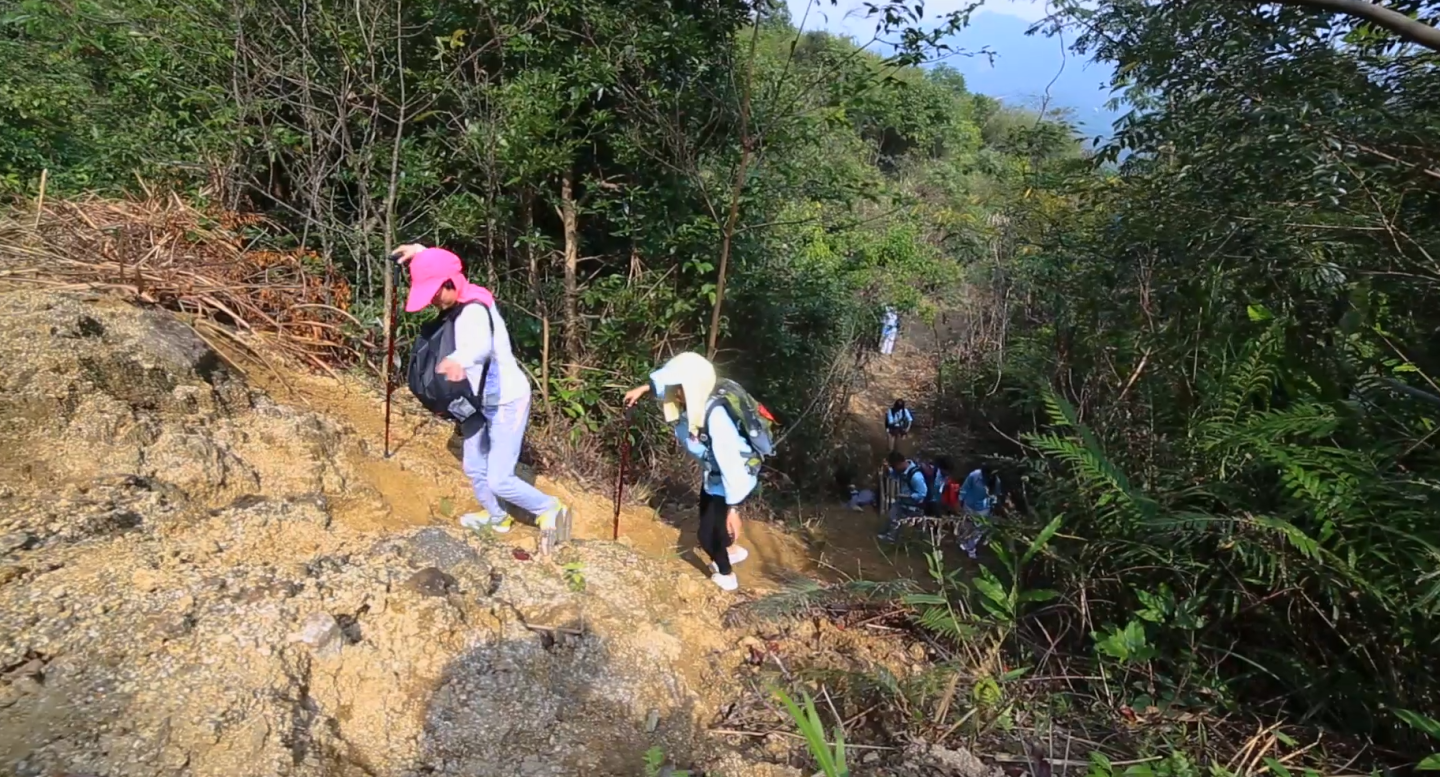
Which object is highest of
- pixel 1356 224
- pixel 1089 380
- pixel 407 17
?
pixel 407 17

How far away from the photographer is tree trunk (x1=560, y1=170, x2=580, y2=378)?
20.7 ft

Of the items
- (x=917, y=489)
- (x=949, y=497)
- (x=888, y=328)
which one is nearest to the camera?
(x=949, y=497)

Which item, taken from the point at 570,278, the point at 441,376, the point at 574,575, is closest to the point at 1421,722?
the point at 574,575

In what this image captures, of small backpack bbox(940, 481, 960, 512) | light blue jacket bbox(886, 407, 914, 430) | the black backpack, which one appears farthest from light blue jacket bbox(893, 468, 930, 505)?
the black backpack

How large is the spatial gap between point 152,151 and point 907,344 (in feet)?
39.0

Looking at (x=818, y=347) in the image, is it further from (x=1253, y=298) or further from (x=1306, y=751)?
(x=1306, y=751)

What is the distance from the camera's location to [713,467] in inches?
159

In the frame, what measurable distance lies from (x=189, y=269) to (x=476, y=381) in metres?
2.91

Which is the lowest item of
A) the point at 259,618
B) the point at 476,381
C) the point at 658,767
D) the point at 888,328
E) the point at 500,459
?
the point at 658,767

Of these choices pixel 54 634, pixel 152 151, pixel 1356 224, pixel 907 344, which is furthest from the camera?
pixel 907 344

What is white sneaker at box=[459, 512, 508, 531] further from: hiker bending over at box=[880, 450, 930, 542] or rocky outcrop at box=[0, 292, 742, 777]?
hiker bending over at box=[880, 450, 930, 542]

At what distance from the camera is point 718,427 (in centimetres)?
389

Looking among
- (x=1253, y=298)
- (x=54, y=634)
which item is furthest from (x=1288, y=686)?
(x=54, y=634)

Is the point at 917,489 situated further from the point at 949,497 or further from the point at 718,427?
the point at 718,427
